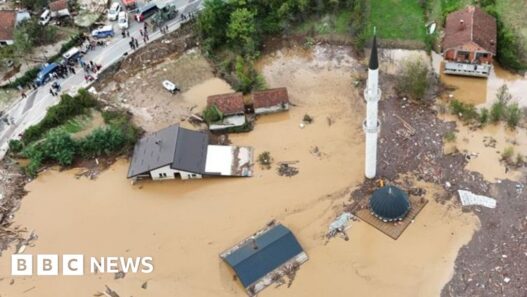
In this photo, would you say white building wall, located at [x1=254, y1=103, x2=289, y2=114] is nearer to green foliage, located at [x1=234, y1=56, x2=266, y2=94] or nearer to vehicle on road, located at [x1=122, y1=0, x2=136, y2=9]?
green foliage, located at [x1=234, y1=56, x2=266, y2=94]

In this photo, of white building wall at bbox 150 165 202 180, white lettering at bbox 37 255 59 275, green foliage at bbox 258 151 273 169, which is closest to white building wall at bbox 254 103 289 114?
green foliage at bbox 258 151 273 169

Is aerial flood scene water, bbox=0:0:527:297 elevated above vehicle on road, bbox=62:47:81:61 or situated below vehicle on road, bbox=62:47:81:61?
below

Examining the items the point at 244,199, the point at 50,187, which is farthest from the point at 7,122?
the point at 244,199

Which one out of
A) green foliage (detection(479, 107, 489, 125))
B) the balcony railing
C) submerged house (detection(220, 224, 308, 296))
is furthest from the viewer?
the balcony railing

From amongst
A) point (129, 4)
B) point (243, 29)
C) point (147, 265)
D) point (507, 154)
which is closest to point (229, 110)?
point (243, 29)

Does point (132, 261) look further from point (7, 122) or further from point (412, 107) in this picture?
point (412, 107)
